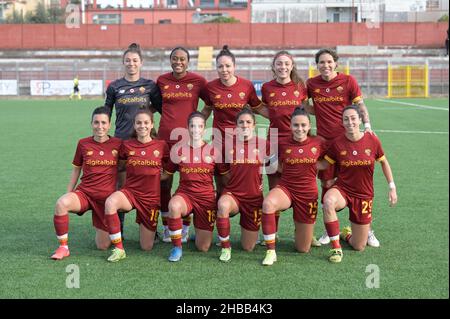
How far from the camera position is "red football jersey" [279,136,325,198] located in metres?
5.22

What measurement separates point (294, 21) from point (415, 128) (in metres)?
28.2

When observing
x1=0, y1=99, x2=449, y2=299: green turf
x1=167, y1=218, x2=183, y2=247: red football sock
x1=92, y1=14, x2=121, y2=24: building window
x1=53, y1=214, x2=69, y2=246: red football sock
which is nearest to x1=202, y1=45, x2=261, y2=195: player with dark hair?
x1=167, y1=218, x2=183, y2=247: red football sock

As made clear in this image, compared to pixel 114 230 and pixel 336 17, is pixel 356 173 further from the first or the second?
pixel 336 17

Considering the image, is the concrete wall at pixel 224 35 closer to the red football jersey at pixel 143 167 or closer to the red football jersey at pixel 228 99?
the red football jersey at pixel 228 99

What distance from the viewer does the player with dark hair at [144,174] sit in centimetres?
532

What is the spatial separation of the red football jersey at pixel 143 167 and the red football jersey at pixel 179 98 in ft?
1.24

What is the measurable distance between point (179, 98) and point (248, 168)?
0.94m

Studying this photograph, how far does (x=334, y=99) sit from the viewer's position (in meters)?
5.63

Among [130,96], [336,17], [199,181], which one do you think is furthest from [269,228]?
[336,17]

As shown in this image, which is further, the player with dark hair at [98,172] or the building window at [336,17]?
the building window at [336,17]

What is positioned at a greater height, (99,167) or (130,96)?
(130,96)

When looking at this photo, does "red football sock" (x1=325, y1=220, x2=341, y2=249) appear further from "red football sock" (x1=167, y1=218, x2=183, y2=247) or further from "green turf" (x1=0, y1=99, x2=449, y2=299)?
"red football sock" (x1=167, y1=218, x2=183, y2=247)

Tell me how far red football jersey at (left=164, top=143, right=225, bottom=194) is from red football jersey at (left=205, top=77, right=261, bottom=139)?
1.11 ft

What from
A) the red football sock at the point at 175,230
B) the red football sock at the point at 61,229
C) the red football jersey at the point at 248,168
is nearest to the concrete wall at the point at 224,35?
the red football jersey at the point at 248,168
